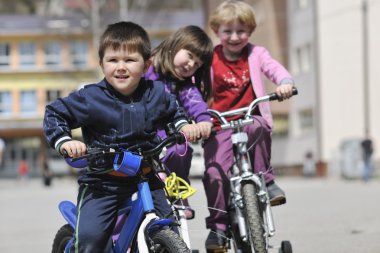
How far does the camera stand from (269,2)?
2203 inches

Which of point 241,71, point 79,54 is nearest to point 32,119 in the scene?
point 79,54

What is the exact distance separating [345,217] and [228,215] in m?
6.08

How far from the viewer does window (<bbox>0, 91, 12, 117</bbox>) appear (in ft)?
241

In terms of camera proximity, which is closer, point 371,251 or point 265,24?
point 371,251

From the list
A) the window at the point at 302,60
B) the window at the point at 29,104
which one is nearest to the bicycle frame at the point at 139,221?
the window at the point at 302,60

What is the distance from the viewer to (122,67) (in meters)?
4.91

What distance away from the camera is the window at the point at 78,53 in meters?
72.8

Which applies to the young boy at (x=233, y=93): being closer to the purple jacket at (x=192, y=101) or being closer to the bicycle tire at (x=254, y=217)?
the bicycle tire at (x=254, y=217)

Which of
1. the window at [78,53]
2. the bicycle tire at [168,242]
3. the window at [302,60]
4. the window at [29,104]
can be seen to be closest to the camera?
the bicycle tire at [168,242]

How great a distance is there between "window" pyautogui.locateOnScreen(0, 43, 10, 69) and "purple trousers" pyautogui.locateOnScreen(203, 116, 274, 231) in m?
68.3

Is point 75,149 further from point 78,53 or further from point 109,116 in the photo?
point 78,53

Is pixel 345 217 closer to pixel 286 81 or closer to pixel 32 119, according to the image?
pixel 286 81

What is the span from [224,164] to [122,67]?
1980 mm

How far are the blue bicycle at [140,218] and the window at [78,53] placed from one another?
6832cm
